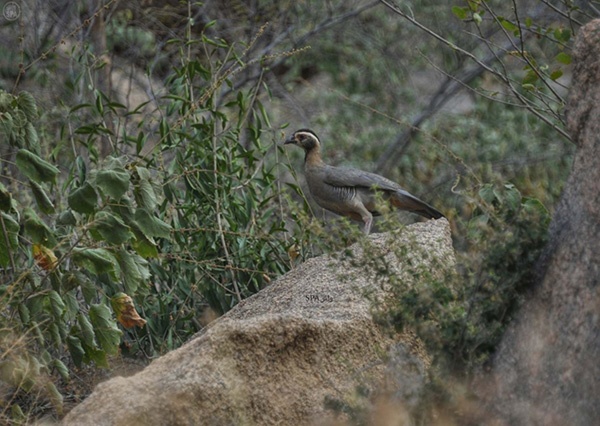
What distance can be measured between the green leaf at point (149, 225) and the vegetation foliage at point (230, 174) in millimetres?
10

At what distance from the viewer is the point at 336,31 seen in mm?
13680

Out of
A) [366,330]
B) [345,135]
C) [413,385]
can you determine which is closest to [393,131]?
[345,135]

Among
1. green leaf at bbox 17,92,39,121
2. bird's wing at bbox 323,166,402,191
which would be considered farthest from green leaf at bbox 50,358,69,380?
bird's wing at bbox 323,166,402,191

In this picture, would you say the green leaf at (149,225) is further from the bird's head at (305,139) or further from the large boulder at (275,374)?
the bird's head at (305,139)

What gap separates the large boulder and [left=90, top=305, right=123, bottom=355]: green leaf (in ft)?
2.39

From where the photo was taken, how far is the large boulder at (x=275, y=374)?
4199mm

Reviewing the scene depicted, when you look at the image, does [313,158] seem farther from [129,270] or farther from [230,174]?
[129,270]

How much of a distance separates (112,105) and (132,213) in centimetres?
169

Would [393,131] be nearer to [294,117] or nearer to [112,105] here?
[294,117]

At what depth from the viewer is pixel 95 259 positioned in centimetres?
503

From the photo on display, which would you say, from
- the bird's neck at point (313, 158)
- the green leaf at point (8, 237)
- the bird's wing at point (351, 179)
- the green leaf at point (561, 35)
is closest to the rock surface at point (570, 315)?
the green leaf at point (561, 35)

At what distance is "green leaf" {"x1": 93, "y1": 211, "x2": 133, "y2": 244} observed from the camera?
4.98 m

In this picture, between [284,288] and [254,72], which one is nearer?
[284,288]

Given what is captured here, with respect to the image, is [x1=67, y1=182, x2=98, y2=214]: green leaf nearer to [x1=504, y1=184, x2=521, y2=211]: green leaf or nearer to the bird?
[x1=504, y1=184, x2=521, y2=211]: green leaf
